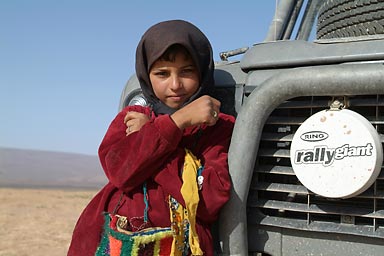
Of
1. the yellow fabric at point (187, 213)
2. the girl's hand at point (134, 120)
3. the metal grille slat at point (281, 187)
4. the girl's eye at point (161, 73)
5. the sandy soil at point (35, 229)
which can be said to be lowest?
the sandy soil at point (35, 229)

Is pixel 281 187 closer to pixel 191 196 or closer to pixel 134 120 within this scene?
pixel 191 196

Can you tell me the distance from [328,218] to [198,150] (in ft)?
1.79

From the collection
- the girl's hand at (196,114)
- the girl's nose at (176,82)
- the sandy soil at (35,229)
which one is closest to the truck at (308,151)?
the girl's hand at (196,114)

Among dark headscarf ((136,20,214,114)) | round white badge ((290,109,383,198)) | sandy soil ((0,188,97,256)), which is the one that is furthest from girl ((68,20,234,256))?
sandy soil ((0,188,97,256))

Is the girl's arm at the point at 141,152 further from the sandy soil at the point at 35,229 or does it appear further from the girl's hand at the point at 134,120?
the sandy soil at the point at 35,229

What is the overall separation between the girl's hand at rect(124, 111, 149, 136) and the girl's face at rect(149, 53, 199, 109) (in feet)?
0.41

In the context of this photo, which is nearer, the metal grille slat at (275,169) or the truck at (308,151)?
the truck at (308,151)

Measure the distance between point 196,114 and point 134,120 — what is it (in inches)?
10.1

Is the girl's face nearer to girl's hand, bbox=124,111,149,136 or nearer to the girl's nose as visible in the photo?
the girl's nose

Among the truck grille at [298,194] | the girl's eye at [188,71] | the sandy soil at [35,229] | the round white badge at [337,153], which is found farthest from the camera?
the sandy soil at [35,229]

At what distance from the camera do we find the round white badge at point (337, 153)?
1809mm

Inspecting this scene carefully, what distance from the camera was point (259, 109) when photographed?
2.01 m

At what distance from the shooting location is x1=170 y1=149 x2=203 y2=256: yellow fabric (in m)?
1.95

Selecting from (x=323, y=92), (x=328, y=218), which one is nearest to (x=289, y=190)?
(x=328, y=218)
